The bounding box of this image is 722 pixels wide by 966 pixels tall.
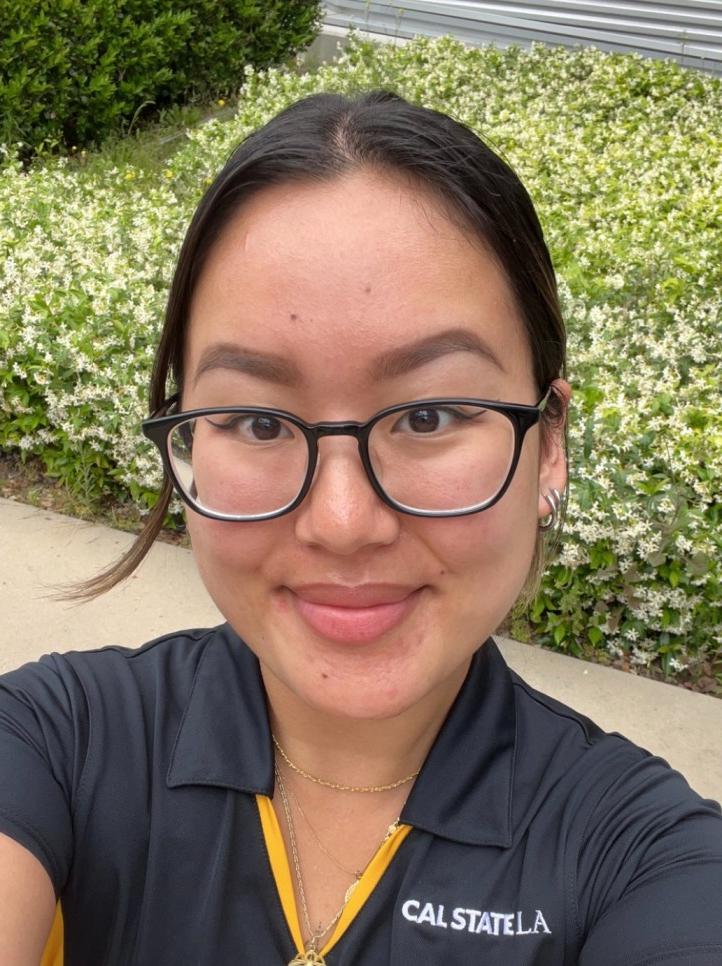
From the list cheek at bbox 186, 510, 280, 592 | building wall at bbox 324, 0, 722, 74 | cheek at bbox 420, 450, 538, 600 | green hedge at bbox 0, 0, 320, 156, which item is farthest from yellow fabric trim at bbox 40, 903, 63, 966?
building wall at bbox 324, 0, 722, 74

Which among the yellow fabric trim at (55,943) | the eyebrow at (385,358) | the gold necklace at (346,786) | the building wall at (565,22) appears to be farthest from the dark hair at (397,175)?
the building wall at (565,22)

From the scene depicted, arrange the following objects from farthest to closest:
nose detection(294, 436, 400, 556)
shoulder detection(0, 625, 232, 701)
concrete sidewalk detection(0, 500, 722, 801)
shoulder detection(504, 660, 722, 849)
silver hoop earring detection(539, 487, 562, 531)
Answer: concrete sidewalk detection(0, 500, 722, 801), silver hoop earring detection(539, 487, 562, 531), shoulder detection(0, 625, 232, 701), shoulder detection(504, 660, 722, 849), nose detection(294, 436, 400, 556)

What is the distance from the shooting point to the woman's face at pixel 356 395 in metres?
1.24

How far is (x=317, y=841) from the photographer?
149cm

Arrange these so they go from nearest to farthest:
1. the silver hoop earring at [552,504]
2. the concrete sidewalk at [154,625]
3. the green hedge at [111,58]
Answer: the silver hoop earring at [552,504] → the concrete sidewalk at [154,625] → the green hedge at [111,58]

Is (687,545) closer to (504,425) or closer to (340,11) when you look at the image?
(504,425)

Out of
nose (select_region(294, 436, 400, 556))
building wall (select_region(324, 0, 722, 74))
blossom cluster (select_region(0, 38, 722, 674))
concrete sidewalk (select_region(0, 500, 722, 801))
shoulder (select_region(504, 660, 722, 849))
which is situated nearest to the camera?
nose (select_region(294, 436, 400, 556))

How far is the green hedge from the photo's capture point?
6973mm

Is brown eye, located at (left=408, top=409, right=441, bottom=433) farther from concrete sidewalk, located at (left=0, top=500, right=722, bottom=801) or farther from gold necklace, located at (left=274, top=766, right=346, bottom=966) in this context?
concrete sidewalk, located at (left=0, top=500, right=722, bottom=801)

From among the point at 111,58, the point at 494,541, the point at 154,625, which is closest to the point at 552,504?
the point at 494,541

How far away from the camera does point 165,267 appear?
15.3ft

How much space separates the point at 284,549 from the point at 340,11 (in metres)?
10.2

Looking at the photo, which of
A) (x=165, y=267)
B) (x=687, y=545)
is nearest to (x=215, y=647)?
(x=687, y=545)

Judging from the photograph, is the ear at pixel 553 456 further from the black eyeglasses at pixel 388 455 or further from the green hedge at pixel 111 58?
the green hedge at pixel 111 58
